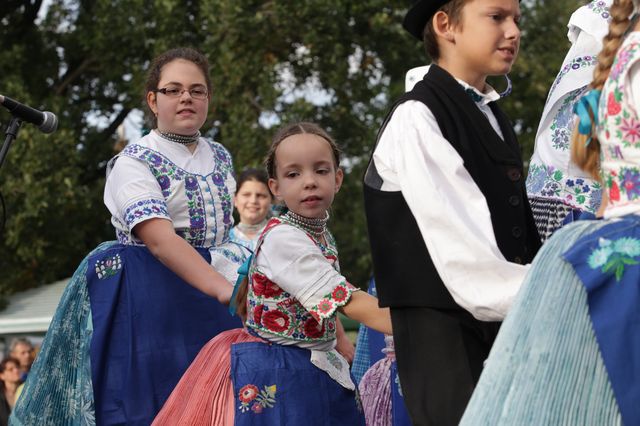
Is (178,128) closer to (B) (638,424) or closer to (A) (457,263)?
(A) (457,263)

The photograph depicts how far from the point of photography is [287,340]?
3492 mm

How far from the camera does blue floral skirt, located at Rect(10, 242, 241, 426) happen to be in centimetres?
414

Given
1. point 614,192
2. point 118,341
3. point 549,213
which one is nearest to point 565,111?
point 549,213

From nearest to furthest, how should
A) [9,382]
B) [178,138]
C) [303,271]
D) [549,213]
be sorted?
[303,271]
[549,213]
[178,138]
[9,382]

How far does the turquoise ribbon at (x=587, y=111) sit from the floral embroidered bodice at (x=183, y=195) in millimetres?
1841

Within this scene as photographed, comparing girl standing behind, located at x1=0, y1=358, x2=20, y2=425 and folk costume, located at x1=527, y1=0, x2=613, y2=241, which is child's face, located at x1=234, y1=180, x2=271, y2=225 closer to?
girl standing behind, located at x1=0, y1=358, x2=20, y2=425

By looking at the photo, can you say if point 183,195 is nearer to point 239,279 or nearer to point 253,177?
point 239,279

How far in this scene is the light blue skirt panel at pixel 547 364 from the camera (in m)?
2.30

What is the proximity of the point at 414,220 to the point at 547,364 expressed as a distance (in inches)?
19.4

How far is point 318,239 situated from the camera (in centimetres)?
351

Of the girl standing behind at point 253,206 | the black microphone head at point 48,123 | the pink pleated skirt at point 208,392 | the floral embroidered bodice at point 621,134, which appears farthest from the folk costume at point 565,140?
the girl standing behind at point 253,206

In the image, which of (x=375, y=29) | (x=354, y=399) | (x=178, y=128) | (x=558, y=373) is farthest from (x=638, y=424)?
(x=375, y=29)

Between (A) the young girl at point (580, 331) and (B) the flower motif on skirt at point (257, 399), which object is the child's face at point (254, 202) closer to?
(B) the flower motif on skirt at point (257, 399)

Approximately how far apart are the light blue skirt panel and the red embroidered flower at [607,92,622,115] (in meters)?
0.31
